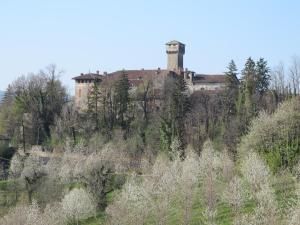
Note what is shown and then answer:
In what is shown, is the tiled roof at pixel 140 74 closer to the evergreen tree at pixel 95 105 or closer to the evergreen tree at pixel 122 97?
the evergreen tree at pixel 95 105

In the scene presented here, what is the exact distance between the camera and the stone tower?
94.9 m

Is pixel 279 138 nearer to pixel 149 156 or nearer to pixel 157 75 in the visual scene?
pixel 149 156

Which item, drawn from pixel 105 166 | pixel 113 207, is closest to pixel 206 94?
pixel 105 166

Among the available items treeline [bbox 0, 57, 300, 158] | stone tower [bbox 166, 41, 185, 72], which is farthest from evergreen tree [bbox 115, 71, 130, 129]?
stone tower [bbox 166, 41, 185, 72]

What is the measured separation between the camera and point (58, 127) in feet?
212

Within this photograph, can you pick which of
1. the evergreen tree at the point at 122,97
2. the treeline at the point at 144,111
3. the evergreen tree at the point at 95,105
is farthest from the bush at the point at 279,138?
the evergreen tree at the point at 95,105

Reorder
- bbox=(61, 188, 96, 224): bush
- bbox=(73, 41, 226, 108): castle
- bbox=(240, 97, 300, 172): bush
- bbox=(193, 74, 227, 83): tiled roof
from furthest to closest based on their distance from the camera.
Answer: bbox=(193, 74, 227, 83): tiled roof < bbox=(73, 41, 226, 108): castle < bbox=(240, 97, 300, 172): bush < bbox=(61, 188, 96, 224): bush

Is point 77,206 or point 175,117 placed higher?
point 175,117

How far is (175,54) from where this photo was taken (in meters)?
95.3

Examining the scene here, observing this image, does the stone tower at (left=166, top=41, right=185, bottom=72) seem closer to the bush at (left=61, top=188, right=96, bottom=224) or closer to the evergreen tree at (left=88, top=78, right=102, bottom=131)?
the evergreen tree at (left=88, top=78, right=102, bottom=131)

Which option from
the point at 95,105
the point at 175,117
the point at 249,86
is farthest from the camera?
the point at 95,105

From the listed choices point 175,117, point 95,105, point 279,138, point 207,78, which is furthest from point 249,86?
point 207,78

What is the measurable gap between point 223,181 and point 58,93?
40044 mm

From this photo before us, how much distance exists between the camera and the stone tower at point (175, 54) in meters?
94.9
